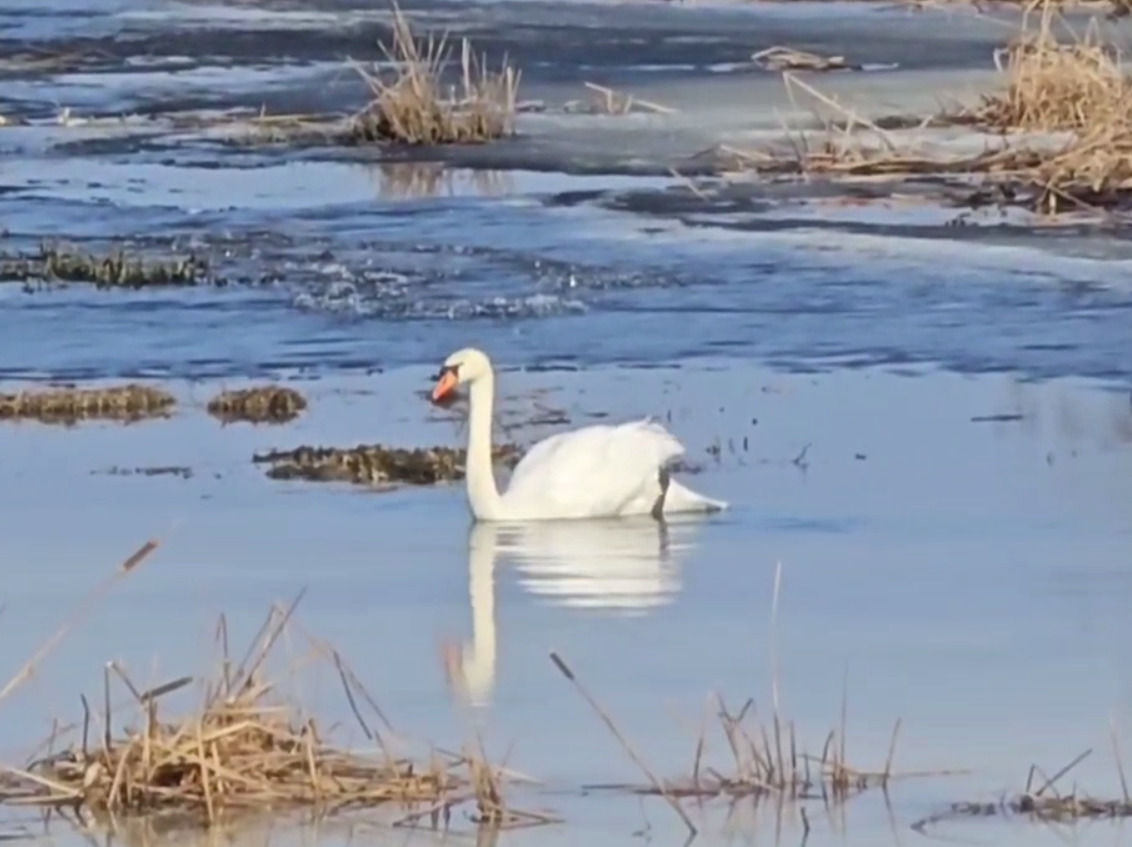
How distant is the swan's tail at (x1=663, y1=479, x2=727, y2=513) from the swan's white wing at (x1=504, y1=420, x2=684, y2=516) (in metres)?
0.05

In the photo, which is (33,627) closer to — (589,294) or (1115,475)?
(1115,475)

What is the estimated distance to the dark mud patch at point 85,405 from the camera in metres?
14.1

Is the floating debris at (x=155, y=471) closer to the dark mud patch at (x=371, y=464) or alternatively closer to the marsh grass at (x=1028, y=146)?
the dark mud patch at (x=371, y=464)

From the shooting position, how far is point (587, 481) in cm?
1170

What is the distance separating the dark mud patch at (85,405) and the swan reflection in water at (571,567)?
2.90 m

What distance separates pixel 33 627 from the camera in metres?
9.57

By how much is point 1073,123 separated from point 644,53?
36.6 ft

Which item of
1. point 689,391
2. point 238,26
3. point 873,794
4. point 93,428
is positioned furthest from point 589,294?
point 238,26

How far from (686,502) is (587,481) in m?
0.33

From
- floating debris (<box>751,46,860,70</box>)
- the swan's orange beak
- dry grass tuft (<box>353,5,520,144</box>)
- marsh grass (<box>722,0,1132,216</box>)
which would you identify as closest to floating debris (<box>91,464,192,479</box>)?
the swan's orange beak

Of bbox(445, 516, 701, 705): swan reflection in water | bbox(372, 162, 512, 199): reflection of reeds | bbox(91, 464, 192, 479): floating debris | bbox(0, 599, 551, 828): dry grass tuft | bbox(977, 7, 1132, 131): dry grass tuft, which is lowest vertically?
bbox(372, 162, 512, 199): reflection of reeds

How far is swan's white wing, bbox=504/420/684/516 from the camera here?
11625 mm

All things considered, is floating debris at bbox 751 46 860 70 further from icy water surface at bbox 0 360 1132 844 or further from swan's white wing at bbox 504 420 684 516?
swan's white wing at bbox 504 420 684 516

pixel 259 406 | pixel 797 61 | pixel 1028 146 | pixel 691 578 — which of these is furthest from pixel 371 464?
pixel 797 61
